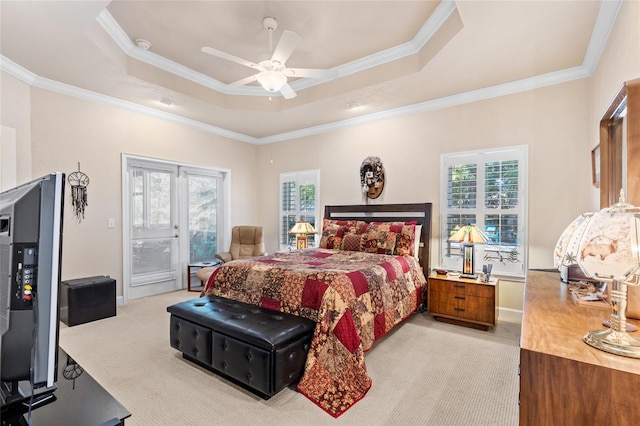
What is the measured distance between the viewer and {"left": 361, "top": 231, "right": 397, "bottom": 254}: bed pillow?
3971 millimetres

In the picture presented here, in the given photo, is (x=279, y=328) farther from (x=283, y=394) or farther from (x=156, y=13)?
(x=156, y=13)

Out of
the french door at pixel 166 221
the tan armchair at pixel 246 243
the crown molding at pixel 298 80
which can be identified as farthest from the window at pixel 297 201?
the crown molding at pixel 298 80

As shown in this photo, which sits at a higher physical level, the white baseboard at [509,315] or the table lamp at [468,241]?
the table lamp at [468,241]

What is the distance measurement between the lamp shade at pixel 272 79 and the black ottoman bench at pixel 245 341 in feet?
6.72

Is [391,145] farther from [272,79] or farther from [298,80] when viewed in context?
[272,79]

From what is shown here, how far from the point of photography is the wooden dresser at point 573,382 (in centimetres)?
97

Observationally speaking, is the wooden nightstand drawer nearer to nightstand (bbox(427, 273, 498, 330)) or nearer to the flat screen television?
nightstand (bbox(427, 273, 498, 330))

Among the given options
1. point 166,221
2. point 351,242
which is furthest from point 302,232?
point 166,221


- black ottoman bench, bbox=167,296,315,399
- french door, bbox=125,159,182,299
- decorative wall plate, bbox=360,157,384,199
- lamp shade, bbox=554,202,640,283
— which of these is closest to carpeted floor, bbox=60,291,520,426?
black ottoman bench, bbox=167,296,315,399

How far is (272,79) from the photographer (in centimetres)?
283

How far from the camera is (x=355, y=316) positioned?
2.56 m

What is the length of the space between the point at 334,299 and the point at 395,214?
250 cm

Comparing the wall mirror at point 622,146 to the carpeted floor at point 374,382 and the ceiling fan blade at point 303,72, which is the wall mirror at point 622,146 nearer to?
the carpeted floor at point 374,382

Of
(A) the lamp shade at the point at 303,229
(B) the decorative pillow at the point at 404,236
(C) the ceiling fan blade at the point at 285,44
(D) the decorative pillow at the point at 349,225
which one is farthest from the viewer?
(A) the lamp shade at the point at 303,229
